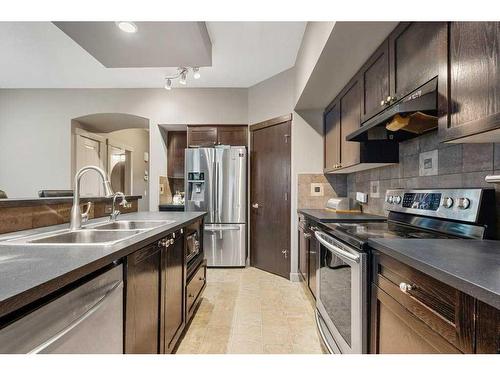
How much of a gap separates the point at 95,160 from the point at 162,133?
1578 mm

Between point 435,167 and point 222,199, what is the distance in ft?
8.31

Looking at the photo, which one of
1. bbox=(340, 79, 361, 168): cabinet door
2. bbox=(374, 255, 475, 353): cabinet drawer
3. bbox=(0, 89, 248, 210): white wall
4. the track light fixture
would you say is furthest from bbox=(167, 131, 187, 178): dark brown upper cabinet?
bbox=(374, 255, 475, 353): cabinet drawer

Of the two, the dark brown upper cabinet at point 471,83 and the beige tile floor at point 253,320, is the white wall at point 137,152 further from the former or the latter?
the dark brown upper cabinet at point 471,83

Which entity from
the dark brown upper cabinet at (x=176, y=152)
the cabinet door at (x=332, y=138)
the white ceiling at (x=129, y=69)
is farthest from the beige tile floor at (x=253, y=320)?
the white ceiling at (x=129, y=69)

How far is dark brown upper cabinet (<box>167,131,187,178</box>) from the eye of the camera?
13.5 feet

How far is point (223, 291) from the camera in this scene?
281 cm

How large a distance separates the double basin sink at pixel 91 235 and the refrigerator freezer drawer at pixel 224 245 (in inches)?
Result: 67.8

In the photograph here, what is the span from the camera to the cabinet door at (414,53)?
1.21 meters

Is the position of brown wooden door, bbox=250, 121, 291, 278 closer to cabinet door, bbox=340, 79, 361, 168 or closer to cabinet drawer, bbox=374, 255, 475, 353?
cabinet door, bbox=340, 79, 361, 168

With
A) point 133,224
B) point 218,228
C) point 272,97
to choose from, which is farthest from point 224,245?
point 272,97

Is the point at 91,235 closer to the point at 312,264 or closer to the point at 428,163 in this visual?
the point at 312,264

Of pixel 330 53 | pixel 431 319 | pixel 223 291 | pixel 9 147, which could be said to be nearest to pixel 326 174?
pixel 330 53

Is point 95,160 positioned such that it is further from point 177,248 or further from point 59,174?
point 177,248

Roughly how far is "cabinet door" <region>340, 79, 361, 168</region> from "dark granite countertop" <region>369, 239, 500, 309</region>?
1.17m
